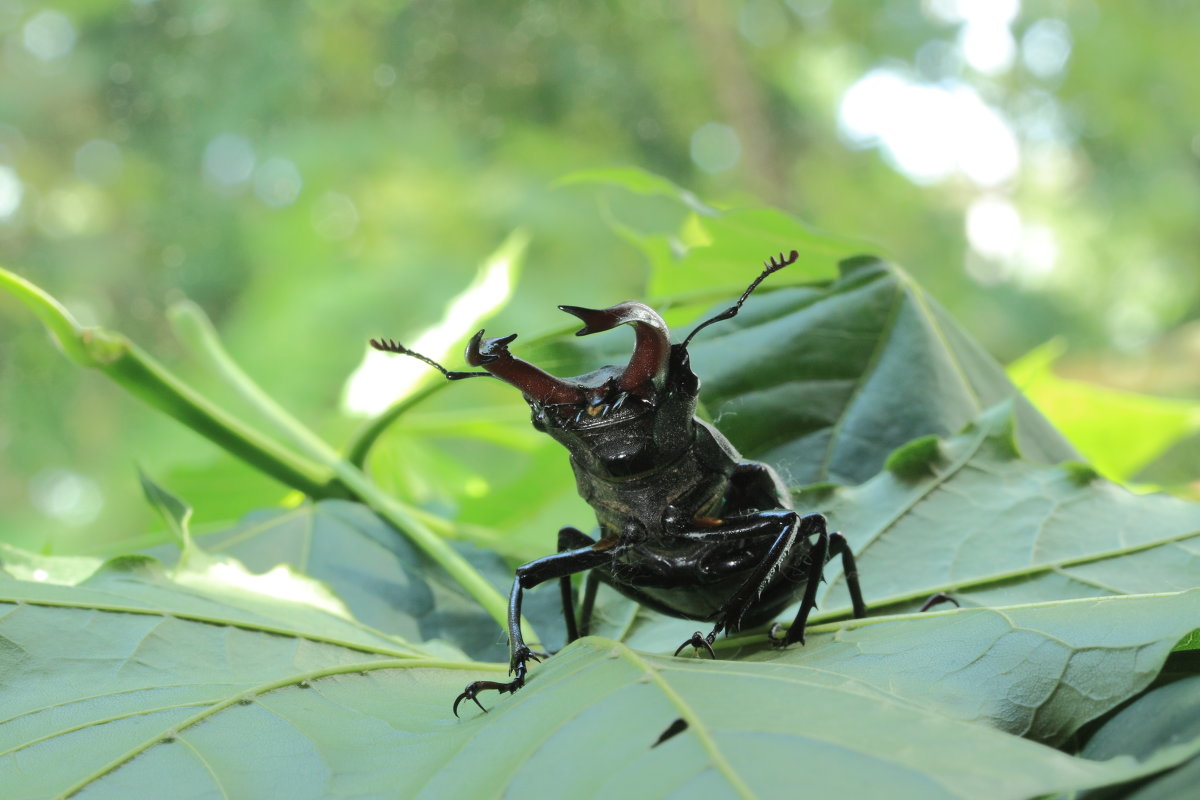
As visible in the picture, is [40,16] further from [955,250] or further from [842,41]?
[955,250]

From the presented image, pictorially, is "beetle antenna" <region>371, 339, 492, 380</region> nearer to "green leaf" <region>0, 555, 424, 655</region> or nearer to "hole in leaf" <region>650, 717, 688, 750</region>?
"green leaf" <region>0, 555, 424, 655</region>

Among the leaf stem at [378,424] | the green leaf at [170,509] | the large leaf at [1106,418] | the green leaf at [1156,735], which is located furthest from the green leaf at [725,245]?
the green leaf at [1156,735]

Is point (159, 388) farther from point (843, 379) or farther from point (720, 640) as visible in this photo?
point (843, 379)

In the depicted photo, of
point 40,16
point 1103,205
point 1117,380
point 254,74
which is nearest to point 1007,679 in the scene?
point 1117,380

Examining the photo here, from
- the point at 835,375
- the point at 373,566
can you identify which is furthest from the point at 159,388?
the point at 835,375

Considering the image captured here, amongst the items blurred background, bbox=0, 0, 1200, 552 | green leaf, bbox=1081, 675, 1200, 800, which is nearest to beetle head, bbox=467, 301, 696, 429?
green leaf, bbox=1081, 675, 1200, 800

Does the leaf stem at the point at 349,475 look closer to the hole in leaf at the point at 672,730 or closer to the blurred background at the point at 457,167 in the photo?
the hole in leaf at the point at 672,730
